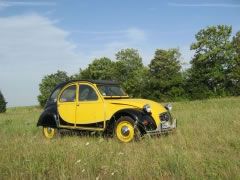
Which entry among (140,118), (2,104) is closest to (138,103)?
(140,118)

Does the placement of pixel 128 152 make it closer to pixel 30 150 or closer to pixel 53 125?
pixel 30 150

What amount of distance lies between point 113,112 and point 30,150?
3.32m

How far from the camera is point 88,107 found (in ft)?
39.3

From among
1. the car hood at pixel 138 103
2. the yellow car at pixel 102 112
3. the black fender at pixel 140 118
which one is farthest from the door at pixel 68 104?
the black fender at pixel 140 118

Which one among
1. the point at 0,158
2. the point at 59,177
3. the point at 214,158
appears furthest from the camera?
the point at 0,158

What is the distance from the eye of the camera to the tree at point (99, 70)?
8306cm

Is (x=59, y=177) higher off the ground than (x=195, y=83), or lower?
lower

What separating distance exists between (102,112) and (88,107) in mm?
550

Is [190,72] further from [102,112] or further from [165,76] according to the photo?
[102,112]

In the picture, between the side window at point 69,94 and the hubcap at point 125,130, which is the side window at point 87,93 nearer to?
the side window at point 69,94

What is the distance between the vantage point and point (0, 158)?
7914 mm

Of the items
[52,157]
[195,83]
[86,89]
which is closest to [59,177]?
[52,157]

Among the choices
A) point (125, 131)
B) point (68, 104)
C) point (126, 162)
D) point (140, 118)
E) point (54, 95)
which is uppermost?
point (54, 95)

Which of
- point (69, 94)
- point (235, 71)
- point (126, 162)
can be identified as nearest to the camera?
point (126, 162)
